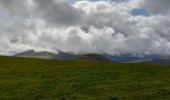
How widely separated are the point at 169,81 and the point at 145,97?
13.2 meters

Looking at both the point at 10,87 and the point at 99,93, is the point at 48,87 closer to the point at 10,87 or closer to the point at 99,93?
the point at 10,87

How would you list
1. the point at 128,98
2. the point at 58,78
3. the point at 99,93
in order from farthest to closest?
the point at 58,78 < the point at 99,93 < the point at 128,98

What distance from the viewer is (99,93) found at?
34.4m

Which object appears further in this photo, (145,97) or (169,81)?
(169,81)

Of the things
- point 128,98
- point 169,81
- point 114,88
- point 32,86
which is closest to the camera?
point 128,98

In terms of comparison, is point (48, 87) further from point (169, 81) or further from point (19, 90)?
point (169, 81)

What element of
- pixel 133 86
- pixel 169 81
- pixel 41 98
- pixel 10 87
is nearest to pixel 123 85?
pixel 133 86

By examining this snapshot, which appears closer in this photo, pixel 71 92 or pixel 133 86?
pixel 71 92

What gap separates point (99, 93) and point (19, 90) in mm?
10359

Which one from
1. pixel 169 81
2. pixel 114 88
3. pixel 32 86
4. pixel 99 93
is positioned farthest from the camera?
pixel 169 81

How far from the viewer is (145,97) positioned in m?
31.7

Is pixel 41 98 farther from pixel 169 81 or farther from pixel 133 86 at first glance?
pixel 169 81

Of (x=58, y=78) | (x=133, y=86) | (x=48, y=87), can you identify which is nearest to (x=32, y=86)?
(x=48, y=87)

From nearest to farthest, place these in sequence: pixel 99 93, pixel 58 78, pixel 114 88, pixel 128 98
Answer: pixel 128 98 → pixel 99 93 → pixel 114 88 → pixel 58 78
